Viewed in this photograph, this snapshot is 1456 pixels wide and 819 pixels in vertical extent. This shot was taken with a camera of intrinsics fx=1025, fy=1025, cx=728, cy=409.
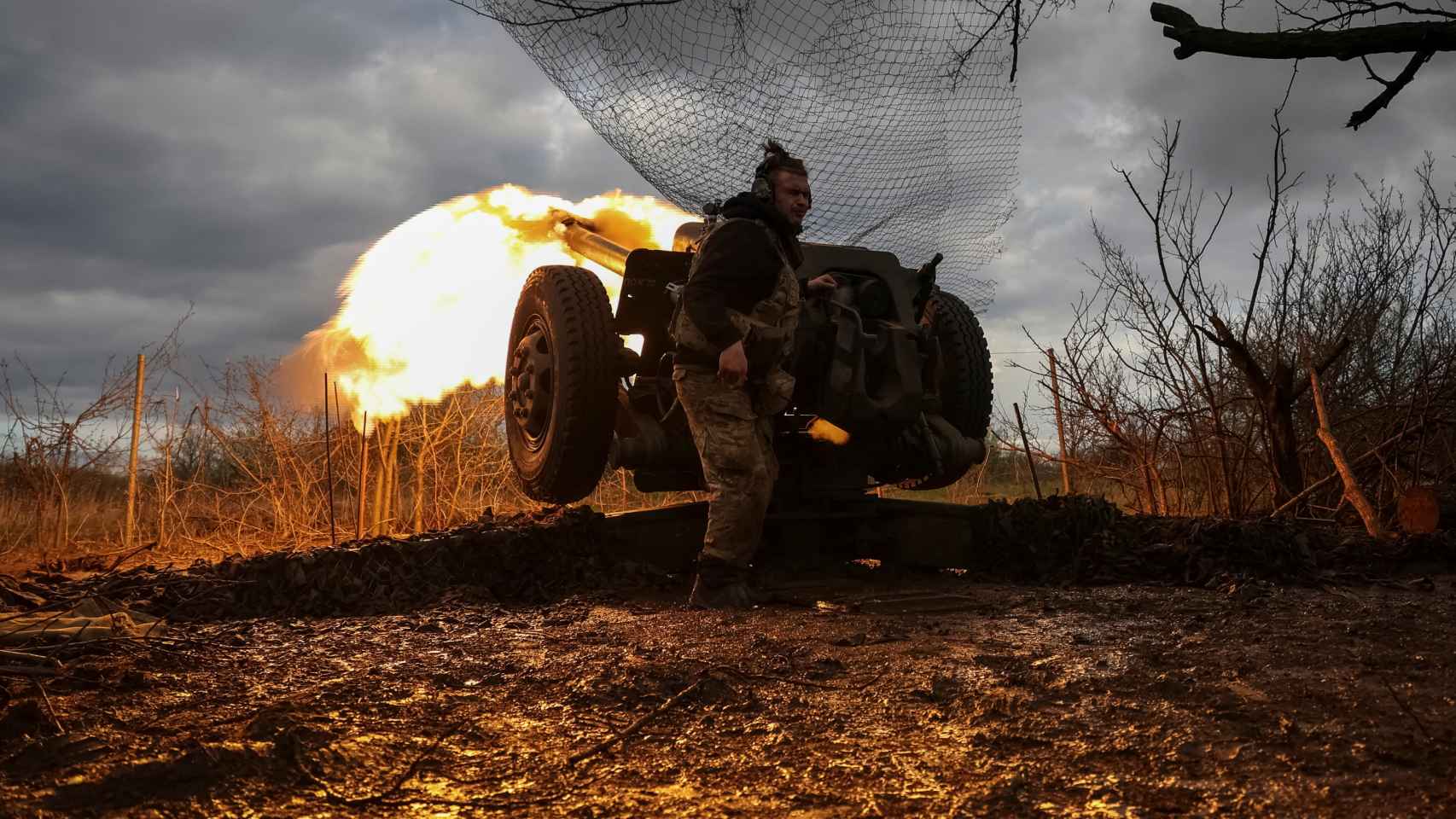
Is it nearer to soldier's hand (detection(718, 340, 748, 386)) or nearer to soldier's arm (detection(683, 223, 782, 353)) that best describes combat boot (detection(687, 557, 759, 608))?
soldier's hand (detection(718, 340, 748, 386))

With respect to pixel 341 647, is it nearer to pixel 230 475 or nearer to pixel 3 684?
pixel 3 684

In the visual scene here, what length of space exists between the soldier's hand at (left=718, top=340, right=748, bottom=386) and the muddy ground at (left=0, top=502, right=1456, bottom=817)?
3.71 feet

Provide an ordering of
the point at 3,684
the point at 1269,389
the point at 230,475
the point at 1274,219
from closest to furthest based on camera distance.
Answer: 1. the point at 3,684
2. the point at 1269,389
3. the point at 1274,219
4. the point at 230,475

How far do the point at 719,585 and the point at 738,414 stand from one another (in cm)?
82

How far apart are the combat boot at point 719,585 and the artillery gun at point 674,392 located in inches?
Result: 37.1

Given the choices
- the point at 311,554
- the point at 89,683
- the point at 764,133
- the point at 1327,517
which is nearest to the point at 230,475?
the point at 311,554

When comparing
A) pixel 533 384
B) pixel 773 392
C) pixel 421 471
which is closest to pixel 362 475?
pixel 421 471

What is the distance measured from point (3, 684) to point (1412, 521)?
22.5 feet

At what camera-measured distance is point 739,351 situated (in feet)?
15.5

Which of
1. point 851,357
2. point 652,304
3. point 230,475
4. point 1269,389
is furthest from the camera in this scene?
point 230,475

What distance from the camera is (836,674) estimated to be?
3.20m

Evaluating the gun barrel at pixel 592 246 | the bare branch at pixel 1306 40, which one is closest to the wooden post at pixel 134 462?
the gun barrel at pixel 592 246

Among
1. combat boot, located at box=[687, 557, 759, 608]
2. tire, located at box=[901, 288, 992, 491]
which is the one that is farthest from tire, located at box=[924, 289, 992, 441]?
combat boot, located at box=[687, 557, 759, 608]

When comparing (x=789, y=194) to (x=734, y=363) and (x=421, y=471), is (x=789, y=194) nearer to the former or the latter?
(x=734, y=363)
